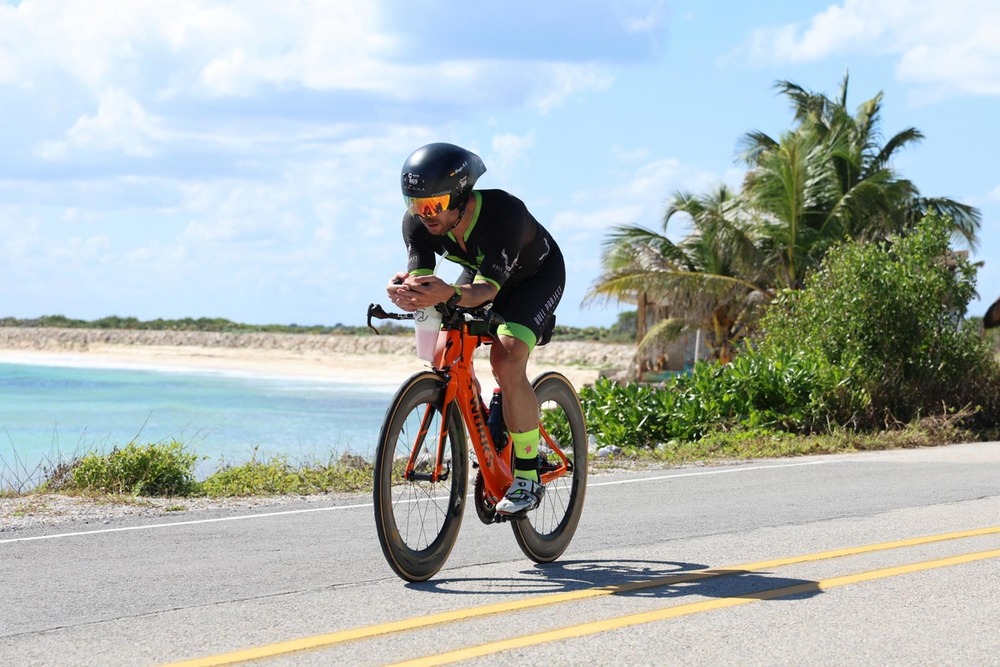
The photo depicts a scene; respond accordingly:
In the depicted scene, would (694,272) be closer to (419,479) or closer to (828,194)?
(828,194)

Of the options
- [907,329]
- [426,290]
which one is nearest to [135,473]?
[426,290]

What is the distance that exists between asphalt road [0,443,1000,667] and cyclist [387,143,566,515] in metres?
0.81

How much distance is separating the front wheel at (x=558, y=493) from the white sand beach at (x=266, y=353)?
4212 centimetres

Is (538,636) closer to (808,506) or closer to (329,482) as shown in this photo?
(808,506)

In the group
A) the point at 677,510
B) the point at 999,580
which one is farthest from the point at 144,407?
the point at 999,580

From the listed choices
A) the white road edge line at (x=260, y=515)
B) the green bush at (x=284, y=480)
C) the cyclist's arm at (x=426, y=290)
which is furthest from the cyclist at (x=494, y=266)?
the green bush at (x=284, y=480)

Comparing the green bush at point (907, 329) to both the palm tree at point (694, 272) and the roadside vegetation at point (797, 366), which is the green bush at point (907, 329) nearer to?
the roadside vegetation at point (797, 366)

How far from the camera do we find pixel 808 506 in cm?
934

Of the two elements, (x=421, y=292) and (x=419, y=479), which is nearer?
(x=421, y=292)

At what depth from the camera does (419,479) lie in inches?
248

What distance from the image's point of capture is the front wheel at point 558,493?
6.89 metres

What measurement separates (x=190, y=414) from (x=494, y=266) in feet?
108

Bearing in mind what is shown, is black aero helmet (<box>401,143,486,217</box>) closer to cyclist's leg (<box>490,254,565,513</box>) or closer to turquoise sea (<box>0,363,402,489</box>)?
cyclist's leg (<box>490,254,565,513</box>)

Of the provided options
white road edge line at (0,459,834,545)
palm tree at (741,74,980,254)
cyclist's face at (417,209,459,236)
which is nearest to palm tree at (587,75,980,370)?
palm tree at (741,74,980,254)
